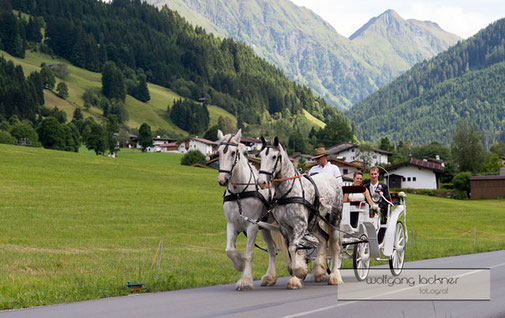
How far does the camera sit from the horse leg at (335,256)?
13.8 metres

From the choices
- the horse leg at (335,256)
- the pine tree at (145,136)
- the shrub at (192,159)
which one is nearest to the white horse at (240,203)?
the horse leg at (335,256)

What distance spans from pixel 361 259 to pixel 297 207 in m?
2.99

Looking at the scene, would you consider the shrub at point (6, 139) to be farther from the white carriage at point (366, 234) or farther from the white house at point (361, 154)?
the white carriage at point (366, 234)

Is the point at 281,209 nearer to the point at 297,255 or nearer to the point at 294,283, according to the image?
the point at 297,255

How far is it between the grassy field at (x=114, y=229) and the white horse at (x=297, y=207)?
274 centimetres

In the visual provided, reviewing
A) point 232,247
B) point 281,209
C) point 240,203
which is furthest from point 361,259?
point 240,203

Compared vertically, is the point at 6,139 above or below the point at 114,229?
above

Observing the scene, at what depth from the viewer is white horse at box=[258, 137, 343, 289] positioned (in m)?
12.3

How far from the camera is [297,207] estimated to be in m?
12.6

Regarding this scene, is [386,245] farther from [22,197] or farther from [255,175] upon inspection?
[22,197]

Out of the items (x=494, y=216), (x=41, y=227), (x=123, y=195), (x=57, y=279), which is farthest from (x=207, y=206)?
(x=57, y=279)

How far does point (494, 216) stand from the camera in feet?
216

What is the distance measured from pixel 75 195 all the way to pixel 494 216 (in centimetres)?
4018

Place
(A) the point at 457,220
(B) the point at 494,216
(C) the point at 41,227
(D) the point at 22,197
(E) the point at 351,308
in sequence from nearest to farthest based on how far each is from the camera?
(E) the point at 351,308 < (C) the point at 41,227 < (D) the point at 22,197 < (A) the point at 457,220 < (B) the point at 494,216
